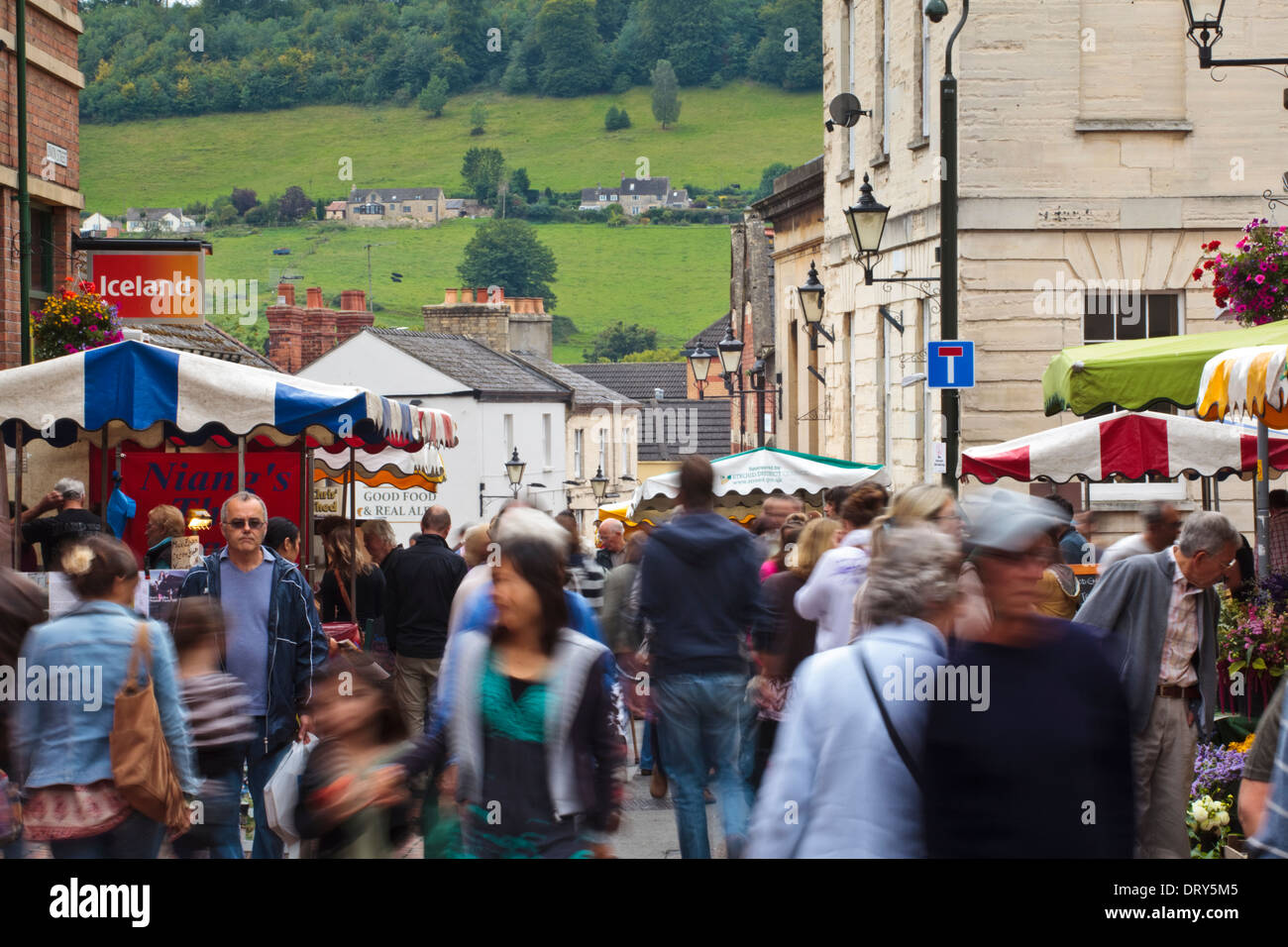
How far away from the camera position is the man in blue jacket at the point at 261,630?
708 centimetres

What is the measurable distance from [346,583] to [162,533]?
145 cm

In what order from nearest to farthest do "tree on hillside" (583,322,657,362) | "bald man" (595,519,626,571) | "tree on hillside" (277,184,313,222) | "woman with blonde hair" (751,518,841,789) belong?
"woman with blonde hair" (751,518,841,789), "bald man" (595,519,626,571), "tree on hillside" (583,322,657,362), "tree on hillside" (277,184,313,222)

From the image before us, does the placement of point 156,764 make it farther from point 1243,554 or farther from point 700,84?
point 700,84

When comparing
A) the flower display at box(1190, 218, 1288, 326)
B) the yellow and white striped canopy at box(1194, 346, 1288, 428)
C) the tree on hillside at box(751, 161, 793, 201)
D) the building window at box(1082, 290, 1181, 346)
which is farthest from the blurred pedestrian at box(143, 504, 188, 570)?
the tree on hillside at box(751, 161, 793, 201)

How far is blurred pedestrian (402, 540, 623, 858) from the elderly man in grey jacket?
3.14 metres

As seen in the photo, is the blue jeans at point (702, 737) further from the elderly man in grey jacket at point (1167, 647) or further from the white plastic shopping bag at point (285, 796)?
the white plastic shopping bag at point (285, 796)

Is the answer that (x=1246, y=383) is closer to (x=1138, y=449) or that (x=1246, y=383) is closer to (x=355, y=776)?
(x=1138, y=449)

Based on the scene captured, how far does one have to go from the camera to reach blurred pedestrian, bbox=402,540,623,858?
4.59 meters

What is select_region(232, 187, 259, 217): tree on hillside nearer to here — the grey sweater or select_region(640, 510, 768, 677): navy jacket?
select_region(640, 510, 768, 677): navy jacket

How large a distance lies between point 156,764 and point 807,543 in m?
4.15

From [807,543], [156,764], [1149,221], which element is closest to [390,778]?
[156,764]

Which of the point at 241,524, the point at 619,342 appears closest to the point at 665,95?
the point at 619,342

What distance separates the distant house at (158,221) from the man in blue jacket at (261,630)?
246 ft
